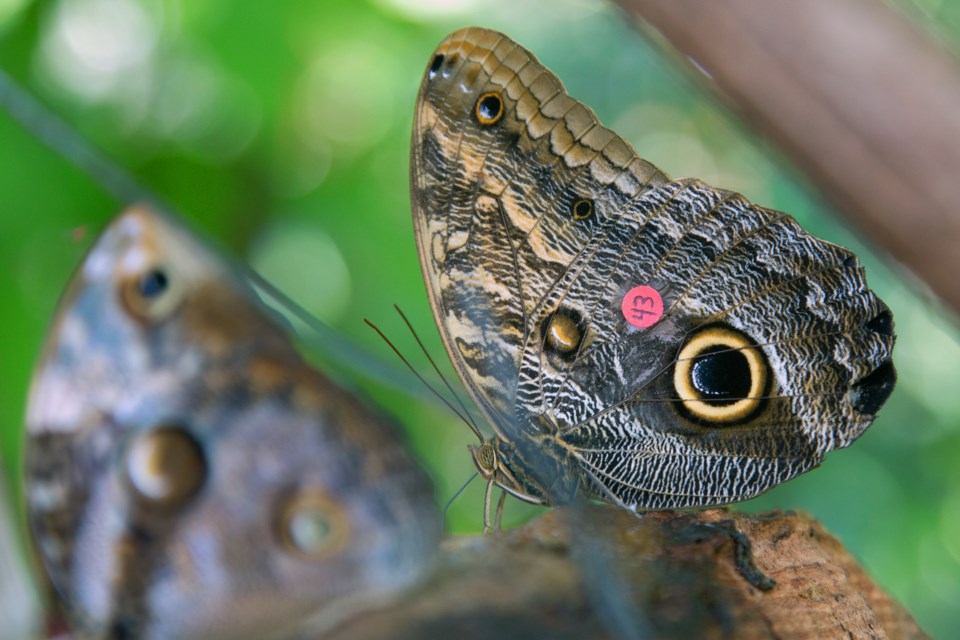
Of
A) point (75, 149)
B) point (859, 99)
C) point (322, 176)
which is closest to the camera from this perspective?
point (75, 149)

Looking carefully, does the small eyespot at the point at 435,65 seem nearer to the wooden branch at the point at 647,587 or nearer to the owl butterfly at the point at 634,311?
the owl butterfly at the point at 634,311

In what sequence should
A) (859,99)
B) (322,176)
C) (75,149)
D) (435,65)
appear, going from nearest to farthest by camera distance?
(75,149) → (859,99) → (435,65) → (322,176)

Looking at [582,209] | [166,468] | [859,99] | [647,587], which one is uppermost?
[859,99]

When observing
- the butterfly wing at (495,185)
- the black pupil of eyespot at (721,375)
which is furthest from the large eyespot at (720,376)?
the butterfly wing at (495,185)

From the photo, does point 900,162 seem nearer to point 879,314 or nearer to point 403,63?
point 879,314

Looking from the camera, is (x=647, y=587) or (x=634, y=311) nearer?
(x=647, y=587)

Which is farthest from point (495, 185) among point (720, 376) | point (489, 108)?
point (720, 376)

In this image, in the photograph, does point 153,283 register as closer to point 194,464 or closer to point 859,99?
point 194,464
